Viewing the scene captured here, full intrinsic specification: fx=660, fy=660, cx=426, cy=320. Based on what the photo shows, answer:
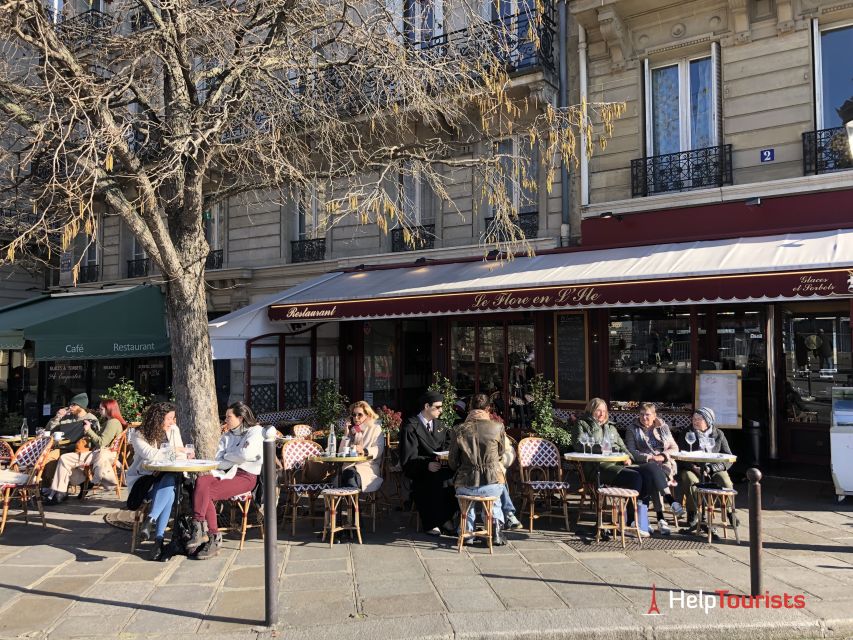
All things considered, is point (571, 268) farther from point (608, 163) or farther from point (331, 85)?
point (331, 85)

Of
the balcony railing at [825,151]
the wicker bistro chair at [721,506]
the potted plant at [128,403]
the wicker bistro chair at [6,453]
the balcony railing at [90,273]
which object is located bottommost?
the wicker bistro chair at [721,506]

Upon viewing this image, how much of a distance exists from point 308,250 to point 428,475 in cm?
870

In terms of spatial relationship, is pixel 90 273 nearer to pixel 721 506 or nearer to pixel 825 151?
pixel 721 506

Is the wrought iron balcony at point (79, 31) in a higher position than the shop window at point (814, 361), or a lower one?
higher

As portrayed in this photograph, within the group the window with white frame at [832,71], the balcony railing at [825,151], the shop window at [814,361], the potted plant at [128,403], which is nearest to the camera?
the balcony railing at [825,151]

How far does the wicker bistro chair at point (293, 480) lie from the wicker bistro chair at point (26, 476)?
2.49 metres

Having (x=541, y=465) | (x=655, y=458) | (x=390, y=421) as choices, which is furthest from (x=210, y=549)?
(x=655, y=458)

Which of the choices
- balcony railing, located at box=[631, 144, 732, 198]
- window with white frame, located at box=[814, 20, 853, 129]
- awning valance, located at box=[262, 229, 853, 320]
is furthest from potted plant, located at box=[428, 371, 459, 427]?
window with white frame, located at box=[814, 20, 853, 129]

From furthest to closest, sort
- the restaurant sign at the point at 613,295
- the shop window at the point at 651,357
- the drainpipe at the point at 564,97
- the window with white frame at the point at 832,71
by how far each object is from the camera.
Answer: the drainpipe at the point at 564,97 → the shop window at the point at 651,357 → the window with white frame at the point at 832,71 → the restaurant sign at the point at 613,295

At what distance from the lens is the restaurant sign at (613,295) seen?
713cm

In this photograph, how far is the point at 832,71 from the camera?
944 centimetres

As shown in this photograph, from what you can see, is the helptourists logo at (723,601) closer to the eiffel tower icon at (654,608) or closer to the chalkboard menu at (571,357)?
the eiffel tower icon at (654,608)

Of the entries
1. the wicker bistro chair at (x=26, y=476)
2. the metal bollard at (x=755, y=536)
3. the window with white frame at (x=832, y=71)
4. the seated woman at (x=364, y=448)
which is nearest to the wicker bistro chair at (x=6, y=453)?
the wicker bistro chair at (x=26, y=476)

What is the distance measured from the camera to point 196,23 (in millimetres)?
7777
